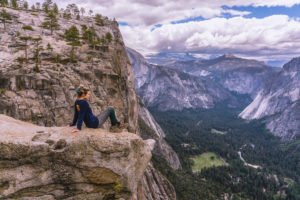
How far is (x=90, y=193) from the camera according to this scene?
23.5 meters

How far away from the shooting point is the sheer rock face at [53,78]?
6019cm

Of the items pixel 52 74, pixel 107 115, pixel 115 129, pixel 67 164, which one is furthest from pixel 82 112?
pixel 52 74

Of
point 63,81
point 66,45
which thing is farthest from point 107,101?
point 66,45

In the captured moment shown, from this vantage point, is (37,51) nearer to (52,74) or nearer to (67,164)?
(52,74)

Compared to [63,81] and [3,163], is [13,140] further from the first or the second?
[63,81]

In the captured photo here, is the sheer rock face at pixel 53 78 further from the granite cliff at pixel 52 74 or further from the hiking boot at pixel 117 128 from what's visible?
the hiking boot at pixel 117 128

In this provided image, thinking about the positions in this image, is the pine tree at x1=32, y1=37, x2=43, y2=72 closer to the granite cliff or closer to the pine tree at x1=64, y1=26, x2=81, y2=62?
the granite cliff

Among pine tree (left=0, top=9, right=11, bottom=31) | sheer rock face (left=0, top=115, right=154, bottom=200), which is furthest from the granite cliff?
sheer rock face (left=0, top=115, right=154, bottom=200)

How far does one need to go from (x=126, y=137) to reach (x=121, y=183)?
3.30 meters

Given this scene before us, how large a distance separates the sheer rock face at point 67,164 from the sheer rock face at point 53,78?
3650cm

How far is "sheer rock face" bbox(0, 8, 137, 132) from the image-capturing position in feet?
197

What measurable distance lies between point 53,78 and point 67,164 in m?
44.8

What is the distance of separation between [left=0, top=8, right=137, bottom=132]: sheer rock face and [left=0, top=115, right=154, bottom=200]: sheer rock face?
36.5 m

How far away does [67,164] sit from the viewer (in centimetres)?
2294
